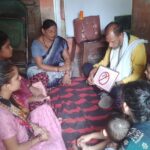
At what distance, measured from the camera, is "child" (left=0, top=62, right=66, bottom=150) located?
158 cm

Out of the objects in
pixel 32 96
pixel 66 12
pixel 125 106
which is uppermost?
pixel 66 12

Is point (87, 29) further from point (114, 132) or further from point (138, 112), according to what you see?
point (138, 112)

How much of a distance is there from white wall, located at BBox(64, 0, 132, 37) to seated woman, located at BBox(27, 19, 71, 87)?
0.56 m

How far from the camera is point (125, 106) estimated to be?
1.48 m

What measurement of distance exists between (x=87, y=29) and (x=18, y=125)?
2.11 m

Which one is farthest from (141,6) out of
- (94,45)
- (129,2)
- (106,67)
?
(106,67)

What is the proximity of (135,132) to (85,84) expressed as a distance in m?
1.75

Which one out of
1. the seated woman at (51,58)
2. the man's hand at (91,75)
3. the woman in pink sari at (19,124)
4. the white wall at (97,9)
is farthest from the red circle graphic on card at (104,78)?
the white wall at (97,9)

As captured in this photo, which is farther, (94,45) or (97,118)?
(94,45)

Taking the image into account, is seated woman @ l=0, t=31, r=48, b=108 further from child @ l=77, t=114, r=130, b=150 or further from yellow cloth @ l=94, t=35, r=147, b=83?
yellow cloth @ l=94, t=35, r=147, b=83

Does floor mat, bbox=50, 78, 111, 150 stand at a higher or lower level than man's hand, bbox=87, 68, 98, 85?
lower

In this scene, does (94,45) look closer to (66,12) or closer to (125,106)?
(66,12)

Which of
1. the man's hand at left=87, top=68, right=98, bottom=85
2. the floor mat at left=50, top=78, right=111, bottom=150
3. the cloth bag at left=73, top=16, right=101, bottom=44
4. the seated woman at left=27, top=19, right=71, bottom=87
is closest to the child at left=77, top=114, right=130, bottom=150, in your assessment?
the floor mat at left=50, top=78, right=111, bottom=150

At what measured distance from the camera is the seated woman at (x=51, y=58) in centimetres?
316
